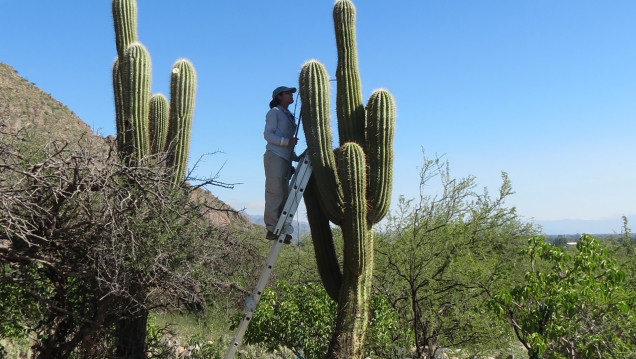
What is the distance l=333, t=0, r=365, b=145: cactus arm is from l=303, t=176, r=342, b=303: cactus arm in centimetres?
81

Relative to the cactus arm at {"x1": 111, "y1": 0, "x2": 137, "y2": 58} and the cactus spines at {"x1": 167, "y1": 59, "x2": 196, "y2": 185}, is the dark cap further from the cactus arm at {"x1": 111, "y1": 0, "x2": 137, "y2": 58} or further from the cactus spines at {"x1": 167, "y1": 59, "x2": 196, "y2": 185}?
the cactus arm at {"x1": 111, "y1": 0, "x2": 137, "y2": 58}

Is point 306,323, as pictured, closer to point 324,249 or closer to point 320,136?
point 324,249

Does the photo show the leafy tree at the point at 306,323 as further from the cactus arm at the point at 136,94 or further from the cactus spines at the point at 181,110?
the cactus arm at the point at 136,94

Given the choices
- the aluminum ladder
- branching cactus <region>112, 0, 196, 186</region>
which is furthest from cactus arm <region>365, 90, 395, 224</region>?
branching cactus <region>112, 0, 196, 186</region>

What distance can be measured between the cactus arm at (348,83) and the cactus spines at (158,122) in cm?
216

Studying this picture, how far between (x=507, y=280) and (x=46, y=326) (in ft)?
18.8

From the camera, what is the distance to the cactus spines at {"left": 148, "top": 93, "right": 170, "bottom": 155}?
7148mm

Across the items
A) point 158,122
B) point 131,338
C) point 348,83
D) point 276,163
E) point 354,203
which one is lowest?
point 131,338

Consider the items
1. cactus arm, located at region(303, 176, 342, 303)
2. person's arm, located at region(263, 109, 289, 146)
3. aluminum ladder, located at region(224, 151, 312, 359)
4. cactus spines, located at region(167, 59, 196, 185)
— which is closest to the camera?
aluminum ladder, located at region(224, 151, 312, 359)

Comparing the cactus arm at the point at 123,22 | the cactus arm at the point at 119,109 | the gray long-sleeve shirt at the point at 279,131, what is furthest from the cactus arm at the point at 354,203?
the cactus arm at the point at 123,22

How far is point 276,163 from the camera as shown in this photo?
616cm

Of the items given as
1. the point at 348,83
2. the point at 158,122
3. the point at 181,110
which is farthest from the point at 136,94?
the point at 348,83

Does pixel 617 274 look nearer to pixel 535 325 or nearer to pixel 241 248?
pixel 535 325

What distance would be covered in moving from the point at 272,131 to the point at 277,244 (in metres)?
1.14
